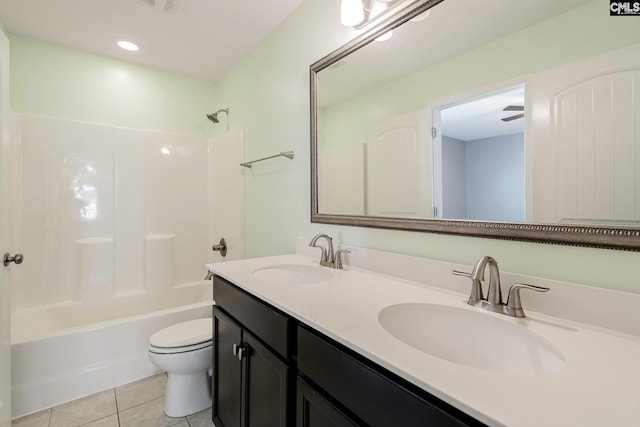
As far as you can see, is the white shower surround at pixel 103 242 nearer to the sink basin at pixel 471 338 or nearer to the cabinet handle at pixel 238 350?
the cabinet handle at pixel 238 350

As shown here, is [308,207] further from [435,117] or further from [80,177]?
[80,177]

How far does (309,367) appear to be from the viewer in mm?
817

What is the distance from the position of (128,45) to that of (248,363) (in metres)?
2.44

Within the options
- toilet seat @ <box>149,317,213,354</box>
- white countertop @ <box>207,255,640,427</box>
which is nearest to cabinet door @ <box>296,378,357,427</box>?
white countertop @ <box>207,255,640,427</box>

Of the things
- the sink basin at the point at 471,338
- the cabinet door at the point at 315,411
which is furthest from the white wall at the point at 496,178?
the cabinet door at the point at 315,411

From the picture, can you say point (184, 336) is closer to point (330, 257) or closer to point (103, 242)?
point (330, 257)

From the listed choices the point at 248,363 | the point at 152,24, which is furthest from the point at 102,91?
the point at 248,363

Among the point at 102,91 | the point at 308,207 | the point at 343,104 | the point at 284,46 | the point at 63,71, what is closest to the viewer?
the point at 343,104

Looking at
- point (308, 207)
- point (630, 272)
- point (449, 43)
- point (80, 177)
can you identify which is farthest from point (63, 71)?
point (630, 272)

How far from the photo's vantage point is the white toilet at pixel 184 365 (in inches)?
62.1

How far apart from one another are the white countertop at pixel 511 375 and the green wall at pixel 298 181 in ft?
0.42

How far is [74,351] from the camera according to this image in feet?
5.92

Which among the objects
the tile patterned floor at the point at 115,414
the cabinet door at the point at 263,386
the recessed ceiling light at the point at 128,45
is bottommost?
the tile patterned floor at the point at 115,414

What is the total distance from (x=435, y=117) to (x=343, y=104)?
0.54 metres
